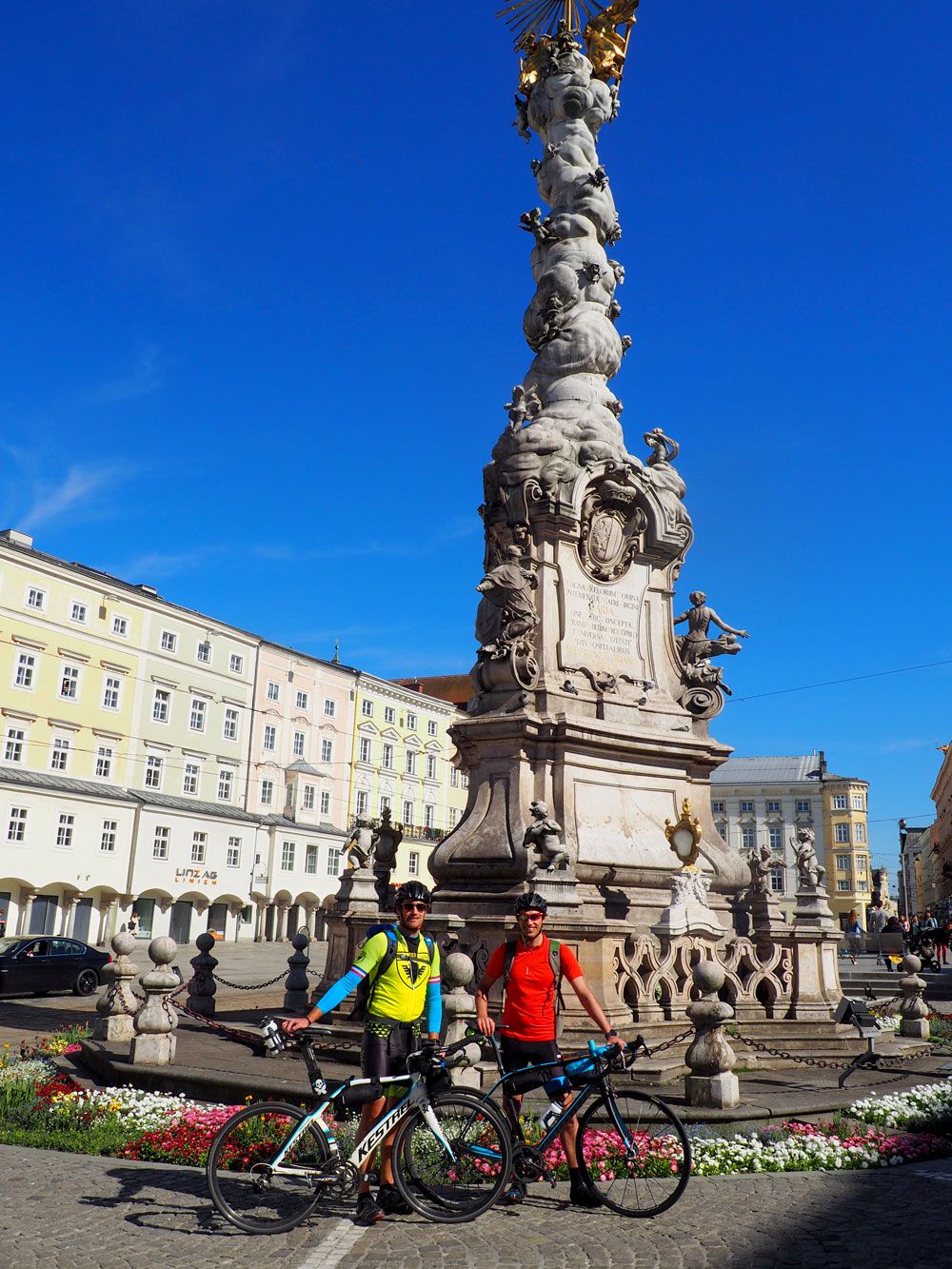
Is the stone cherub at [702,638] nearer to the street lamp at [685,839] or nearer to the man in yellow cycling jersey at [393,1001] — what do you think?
the street lamp at [685,839]

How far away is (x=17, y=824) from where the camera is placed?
132 feet

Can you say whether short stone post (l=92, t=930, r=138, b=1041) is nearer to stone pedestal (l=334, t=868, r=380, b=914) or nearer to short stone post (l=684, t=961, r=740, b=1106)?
stone pedestal (l=334, t=868, r=380, b=914)

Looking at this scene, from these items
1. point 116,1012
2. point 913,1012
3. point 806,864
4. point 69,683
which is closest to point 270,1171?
point 116,1012

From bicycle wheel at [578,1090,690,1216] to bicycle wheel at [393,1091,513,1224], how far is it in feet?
1.80

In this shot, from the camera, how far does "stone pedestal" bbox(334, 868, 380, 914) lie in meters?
13.6

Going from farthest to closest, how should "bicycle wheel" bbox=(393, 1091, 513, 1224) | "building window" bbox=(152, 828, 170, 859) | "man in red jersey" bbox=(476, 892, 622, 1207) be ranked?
"building window" bbox=(152, 828, 170, 859) < "man in red jersey" bbox=(476, 892, 622, 1207) < "bicycle wheel" bbox=(393, 1091, 513, 1224)

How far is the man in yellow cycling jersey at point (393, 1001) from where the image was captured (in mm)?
5848

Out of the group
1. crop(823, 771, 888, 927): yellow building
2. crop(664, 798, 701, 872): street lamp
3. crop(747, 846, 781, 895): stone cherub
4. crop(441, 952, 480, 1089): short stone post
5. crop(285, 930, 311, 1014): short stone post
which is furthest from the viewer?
crop(823, 771, 888, 927): yellow building

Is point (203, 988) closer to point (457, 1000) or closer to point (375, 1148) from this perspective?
point (457, 1000)

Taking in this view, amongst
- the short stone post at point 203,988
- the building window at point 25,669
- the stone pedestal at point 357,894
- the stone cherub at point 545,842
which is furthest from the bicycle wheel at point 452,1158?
the building window at point 25,669

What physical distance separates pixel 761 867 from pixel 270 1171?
366 inches

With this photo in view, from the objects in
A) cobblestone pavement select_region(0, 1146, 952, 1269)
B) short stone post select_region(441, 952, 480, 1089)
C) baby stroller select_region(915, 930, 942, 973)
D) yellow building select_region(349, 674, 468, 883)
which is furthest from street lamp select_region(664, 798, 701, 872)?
yellow building select_region(349, 674, 468, 883)

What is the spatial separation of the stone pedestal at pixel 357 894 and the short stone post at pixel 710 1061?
5958 millimetres

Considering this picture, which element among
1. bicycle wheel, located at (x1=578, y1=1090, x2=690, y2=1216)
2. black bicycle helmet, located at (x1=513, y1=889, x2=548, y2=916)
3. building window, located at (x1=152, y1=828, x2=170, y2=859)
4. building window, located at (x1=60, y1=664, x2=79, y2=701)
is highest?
building window, located at (x1=60, y1=664, x2=79, y2=701)
